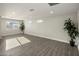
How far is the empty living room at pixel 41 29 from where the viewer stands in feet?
10.0

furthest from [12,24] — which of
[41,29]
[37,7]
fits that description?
[37,7]

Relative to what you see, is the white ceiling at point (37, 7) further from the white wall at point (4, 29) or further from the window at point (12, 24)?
the window at point (12, 24)

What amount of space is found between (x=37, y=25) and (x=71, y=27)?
3892mm

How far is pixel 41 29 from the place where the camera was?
6570mm

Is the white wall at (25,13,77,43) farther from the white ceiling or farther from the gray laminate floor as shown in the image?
the gray laminate floor

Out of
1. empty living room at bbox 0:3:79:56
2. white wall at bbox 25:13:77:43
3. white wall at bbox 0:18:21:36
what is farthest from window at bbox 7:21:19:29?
white wall at bbox 25:13:77:43

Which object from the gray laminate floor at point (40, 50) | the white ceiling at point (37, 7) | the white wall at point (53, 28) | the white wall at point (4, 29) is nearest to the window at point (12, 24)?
the white wall at point (4, 29)

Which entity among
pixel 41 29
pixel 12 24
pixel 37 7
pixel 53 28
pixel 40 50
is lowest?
pixel 40 50

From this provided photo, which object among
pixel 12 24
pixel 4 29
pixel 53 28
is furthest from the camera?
pixel 12 24

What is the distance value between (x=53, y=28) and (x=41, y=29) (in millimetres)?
1462

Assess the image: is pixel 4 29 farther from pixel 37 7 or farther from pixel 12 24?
pixel 37 7

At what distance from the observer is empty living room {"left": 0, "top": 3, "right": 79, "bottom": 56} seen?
3.05m

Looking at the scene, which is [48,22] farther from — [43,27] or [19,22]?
[19,22]

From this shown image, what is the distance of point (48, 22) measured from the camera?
232 inches
